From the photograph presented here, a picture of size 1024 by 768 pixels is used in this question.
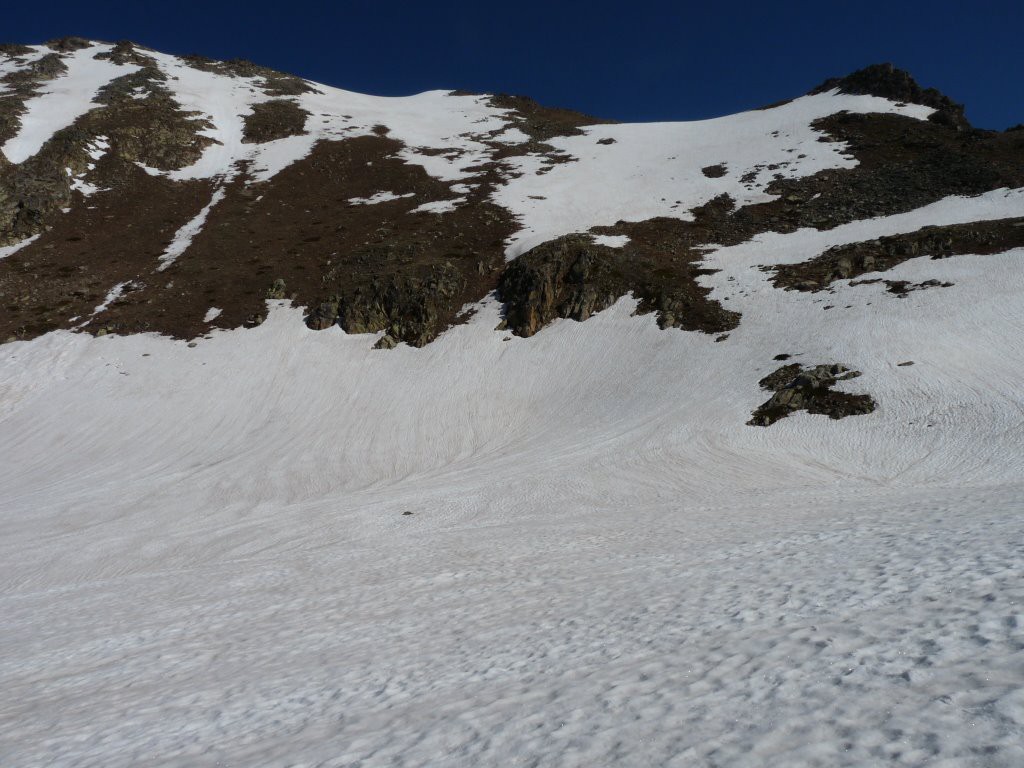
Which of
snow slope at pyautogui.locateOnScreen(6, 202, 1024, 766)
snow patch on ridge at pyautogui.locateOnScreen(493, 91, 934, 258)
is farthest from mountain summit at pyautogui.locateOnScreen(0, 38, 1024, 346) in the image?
snow slope at pyautogui.locateOnScreen(6, 202, 1024, 766)

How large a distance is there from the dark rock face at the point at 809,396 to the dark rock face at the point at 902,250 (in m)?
11.9

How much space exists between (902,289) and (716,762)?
40274 mm

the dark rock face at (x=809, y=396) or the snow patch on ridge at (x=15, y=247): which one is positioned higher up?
the snow patch on ridge at (x=15, y=247)

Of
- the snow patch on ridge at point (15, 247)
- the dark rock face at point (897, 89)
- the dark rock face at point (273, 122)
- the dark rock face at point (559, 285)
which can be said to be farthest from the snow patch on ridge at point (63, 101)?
the dark rock face at point (897, 89)

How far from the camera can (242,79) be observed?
365ft

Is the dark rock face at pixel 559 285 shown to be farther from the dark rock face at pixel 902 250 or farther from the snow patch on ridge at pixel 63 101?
the snow patch on ridge at pixel 63 101

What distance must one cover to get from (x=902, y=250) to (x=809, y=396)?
21.4 metres

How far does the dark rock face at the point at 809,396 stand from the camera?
26250 mm

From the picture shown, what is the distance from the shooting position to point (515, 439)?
31422 millimetres

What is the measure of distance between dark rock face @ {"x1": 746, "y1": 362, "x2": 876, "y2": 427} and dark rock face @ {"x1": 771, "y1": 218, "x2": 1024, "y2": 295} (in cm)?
1192

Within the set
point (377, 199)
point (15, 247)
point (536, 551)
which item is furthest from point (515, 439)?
point (15, 247)

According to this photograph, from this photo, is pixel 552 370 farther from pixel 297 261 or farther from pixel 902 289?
pixel 297 261

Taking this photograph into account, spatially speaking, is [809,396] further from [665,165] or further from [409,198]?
[409,198]

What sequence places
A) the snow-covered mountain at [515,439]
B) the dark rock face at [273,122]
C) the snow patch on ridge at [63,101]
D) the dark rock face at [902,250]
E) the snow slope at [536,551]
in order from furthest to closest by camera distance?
the dark rock face at [273,122] < the snow patch on ridge at [63,101] < the dark rock face at [902,250] < the snow-covered mountain at [515,439] < the snow slope at [536,551]
